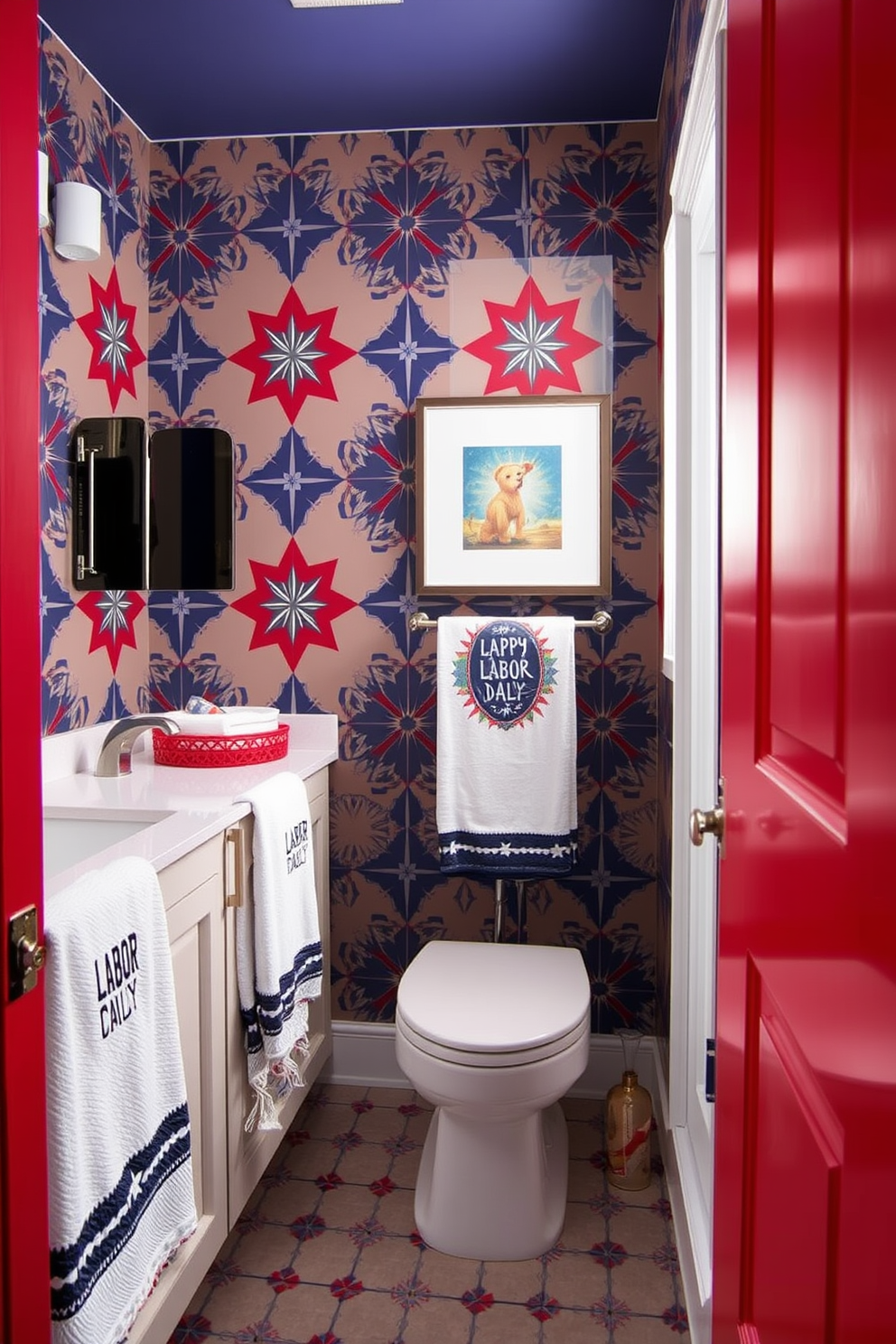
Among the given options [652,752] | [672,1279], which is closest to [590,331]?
[652,752]

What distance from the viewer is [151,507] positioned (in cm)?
240

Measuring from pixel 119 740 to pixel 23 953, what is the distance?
4.37 feet

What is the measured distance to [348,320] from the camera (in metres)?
2.60

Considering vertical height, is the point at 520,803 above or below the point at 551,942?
above

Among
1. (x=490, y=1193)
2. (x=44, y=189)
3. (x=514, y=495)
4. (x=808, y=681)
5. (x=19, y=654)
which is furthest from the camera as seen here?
(x=514, y=495)

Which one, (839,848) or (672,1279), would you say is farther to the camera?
(672,1279)

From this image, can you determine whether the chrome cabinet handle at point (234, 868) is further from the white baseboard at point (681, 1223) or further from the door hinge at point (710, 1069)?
the white baseboard at point (681, 1223)

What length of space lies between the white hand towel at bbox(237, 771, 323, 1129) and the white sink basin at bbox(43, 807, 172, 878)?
196 millimetres

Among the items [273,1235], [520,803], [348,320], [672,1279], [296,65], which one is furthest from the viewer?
[348,320]

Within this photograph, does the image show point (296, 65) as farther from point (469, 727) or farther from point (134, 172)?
point (469, 727)

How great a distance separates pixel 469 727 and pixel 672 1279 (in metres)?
1.20

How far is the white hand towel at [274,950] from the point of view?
6.21 ft

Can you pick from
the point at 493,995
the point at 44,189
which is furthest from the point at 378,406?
the point at 493,995

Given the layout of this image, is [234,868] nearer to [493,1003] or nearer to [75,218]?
[493,1003]
